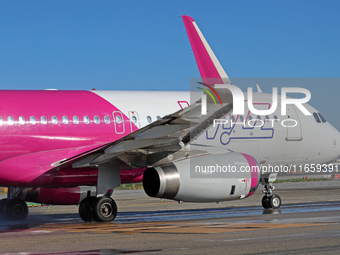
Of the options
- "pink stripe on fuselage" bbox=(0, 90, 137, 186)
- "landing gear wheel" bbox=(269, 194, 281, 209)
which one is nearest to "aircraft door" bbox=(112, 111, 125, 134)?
"pink stripe on fuselage" bbox=(0, 90, 137, 186)

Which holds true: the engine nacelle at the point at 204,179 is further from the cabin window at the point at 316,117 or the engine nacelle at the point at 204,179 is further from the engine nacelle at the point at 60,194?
the cabin window at the point at 316,117

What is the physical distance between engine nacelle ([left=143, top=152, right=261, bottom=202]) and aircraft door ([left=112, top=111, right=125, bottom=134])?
113 inches

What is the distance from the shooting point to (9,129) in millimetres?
19344

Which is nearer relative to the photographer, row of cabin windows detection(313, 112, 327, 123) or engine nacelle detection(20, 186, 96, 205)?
engine nacelle detection(20, 186, 96, 205)

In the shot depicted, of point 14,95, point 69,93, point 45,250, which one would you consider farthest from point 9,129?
point 45,250

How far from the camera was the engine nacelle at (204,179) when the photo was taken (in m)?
18.2

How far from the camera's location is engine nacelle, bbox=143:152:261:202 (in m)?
18.2

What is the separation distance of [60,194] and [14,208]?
1953 millimetres

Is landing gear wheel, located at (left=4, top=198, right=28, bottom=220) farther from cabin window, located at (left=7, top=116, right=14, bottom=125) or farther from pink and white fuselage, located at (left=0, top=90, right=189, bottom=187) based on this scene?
cabin window, located at (left=7, top=116, right=14, bottom=125)

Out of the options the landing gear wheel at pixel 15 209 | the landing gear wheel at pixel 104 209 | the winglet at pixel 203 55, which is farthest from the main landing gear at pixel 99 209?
the winglet at pixel 203 55

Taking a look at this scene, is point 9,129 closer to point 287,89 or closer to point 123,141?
point 123,141

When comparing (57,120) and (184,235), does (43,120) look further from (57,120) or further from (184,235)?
(184,235)

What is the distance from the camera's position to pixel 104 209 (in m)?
19.6

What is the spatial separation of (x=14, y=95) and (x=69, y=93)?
6.33 feet
